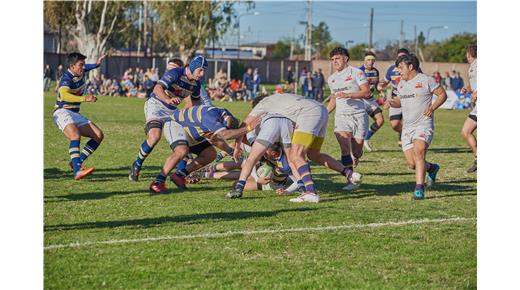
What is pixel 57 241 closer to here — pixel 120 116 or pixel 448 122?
pixel 120 116

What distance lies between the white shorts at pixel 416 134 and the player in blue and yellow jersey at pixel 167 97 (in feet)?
9.59

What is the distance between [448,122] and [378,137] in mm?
9326

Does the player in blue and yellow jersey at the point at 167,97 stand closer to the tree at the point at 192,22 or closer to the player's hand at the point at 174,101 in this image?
the player's hand at the point at 174,101

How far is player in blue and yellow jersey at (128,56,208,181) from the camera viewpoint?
1248 cm

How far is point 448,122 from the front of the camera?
31.4 metres

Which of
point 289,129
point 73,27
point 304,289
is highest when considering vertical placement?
point 73,27

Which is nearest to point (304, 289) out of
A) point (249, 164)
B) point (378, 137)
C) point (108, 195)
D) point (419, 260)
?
point (419, 260)

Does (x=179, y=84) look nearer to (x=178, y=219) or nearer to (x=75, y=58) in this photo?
(x=75, y=58)

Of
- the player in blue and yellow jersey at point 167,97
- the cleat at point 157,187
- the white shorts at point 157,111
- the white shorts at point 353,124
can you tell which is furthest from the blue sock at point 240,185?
the white shorts at point 353,124

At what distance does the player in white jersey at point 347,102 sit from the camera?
518 inches

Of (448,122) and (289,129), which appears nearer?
(289,129)

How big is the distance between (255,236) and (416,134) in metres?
3.81

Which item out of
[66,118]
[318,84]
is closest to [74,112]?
[66,118]
